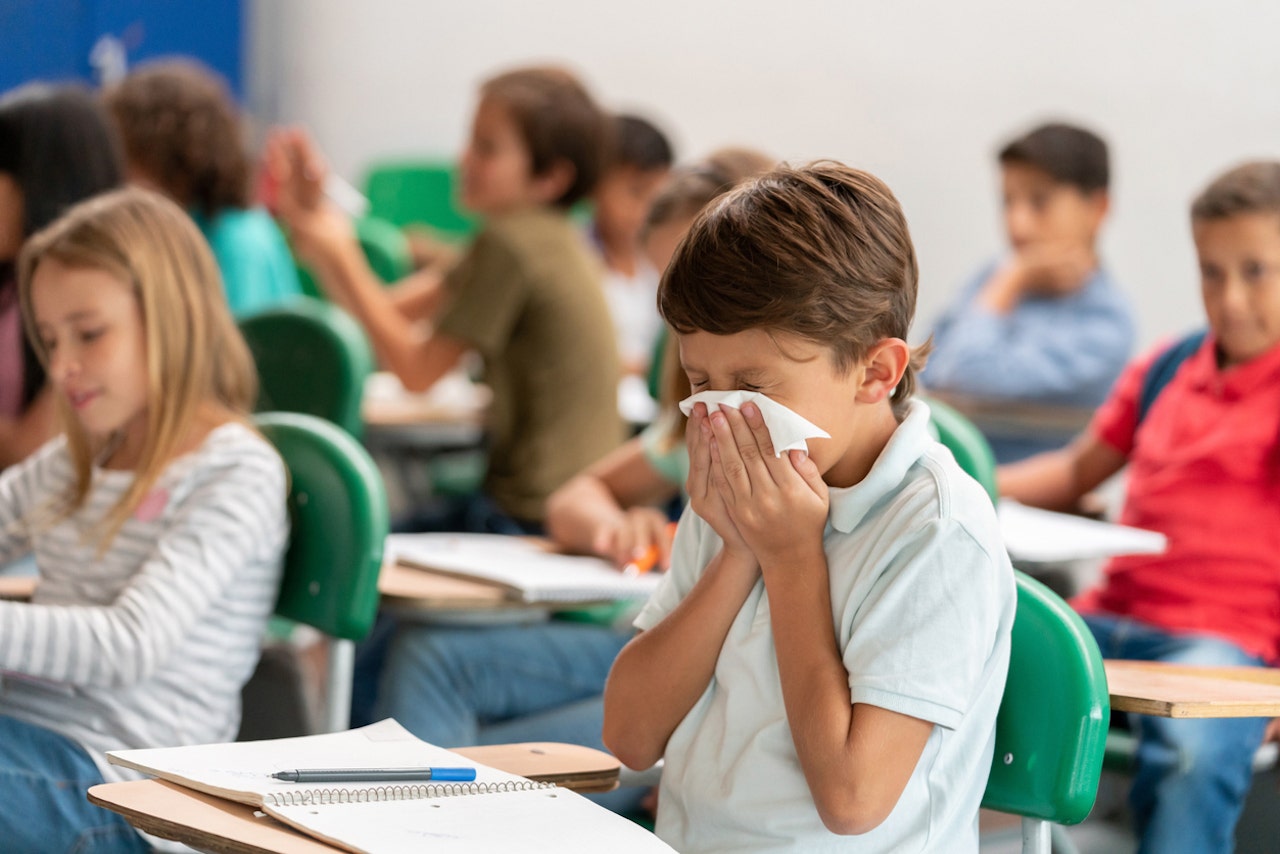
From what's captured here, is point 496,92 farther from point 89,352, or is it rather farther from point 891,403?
point 891,403

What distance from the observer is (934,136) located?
425 cm

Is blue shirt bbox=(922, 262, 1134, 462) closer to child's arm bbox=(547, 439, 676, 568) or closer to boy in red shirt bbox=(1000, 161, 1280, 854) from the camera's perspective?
boy in red shirt bbox=(1000, 161, 1280, 854)

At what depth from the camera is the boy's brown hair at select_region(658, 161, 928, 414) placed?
3.63 feet

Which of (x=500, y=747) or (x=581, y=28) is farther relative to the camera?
(x=581, y=28)

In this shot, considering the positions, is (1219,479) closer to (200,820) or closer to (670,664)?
(670,664)

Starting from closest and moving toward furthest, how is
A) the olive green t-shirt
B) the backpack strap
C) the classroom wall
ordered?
1. the backpack strap
2. the olive green t-shirt
3. the classroom wall

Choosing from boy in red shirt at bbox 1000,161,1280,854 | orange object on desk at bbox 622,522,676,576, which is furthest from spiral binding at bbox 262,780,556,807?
boy in red shirt at bbox 1000,161,1280,854

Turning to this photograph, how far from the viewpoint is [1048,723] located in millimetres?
1171

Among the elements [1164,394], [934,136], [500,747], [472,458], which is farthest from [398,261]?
[500,747]

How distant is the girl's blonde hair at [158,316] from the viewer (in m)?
1.68

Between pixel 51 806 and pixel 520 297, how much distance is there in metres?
1.49

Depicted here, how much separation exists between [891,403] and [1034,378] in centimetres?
205

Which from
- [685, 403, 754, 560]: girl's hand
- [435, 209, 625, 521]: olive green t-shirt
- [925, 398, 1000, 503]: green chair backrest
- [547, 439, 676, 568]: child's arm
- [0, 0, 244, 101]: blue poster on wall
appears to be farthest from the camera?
[0, 0, 244, 101]: blue poster on wall

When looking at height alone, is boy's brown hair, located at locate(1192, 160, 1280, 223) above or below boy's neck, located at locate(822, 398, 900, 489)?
above
